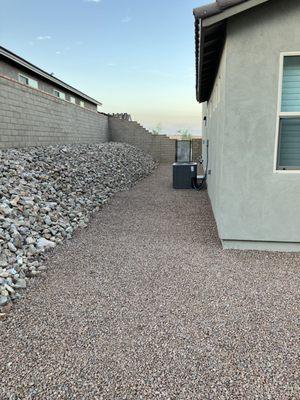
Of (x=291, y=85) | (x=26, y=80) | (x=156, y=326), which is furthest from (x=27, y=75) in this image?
(x=156, y=326)

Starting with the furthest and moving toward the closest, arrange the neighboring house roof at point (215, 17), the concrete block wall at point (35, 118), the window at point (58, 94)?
1. the window at point (58, 94)
2. the concrete block wall at point (35, 118)
3. the neighboring house roof at point (215, 17)


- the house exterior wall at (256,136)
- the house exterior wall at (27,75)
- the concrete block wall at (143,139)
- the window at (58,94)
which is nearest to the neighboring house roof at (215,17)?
the house exterior wall at (256,136)

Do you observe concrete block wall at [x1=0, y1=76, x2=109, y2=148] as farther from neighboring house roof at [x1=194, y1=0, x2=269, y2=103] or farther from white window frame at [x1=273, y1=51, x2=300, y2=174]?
white window frame at [x1=273, y1=51, x2=300, y2=174]

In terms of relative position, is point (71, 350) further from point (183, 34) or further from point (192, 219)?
point (183, 34)

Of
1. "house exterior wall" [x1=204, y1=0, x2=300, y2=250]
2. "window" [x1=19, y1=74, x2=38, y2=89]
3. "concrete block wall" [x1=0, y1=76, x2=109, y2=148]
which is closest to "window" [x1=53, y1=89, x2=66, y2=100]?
"window" [x1=19, y1=74, x2=38, y2=89]

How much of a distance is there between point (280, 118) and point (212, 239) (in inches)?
84.6

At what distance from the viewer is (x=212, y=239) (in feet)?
16.6

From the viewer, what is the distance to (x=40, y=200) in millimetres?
5984

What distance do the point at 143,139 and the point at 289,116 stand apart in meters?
16.2

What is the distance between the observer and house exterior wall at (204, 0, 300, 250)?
3.90 meters

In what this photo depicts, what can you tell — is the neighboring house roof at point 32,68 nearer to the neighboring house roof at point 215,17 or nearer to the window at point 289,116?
the neighboring house roof at point 215,17

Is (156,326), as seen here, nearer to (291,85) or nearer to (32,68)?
(291,85)

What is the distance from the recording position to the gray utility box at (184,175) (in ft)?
32.6

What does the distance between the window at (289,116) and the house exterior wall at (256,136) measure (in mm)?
109
